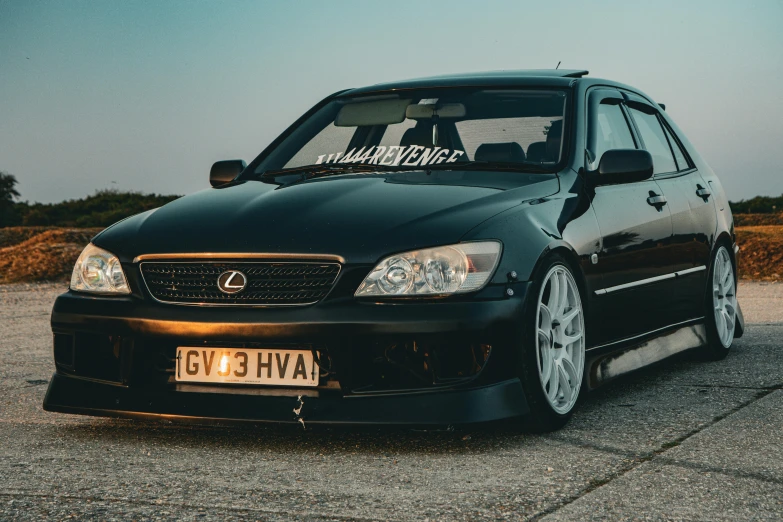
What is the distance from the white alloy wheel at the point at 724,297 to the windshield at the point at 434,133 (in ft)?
6.33

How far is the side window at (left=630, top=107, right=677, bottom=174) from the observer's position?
6.48 meters

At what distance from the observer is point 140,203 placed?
34.6m

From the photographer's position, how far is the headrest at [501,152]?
530 cm

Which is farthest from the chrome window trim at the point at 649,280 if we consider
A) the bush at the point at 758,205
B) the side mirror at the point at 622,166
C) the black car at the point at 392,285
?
the bush at the point at 758,205

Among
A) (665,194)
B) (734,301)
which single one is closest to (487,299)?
(665,194)

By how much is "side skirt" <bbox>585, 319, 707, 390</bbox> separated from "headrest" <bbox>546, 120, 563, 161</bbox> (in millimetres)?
939

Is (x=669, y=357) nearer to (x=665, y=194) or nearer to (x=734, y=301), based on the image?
(x=665, y=194)

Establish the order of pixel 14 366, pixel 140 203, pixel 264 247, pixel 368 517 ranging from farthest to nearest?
pixel 140 203 → pixel 14 366 → pixel 264 247 → pixel 368 517

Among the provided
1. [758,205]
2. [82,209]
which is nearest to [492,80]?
[758,205]

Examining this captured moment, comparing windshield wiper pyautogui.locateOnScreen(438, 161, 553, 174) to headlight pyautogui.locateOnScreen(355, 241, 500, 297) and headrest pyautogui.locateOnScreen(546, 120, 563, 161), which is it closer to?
headrest pyautogui.locateOnScreen(546, 120, 563, 161)

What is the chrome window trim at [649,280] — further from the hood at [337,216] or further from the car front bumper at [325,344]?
the car front bumper at [325,344]

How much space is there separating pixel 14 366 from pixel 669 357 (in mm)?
3953

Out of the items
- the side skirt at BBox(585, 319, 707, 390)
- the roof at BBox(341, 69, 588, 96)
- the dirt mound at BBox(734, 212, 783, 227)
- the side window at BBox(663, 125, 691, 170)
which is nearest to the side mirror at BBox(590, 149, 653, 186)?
the roof at BBox(341, 69, 588, 96)

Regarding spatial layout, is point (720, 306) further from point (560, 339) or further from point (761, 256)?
point (761, 256)
